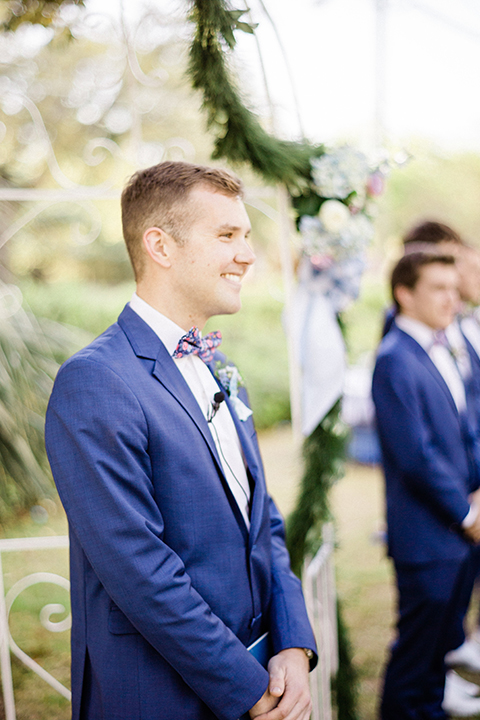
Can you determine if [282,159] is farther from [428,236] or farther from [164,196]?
[428,236]

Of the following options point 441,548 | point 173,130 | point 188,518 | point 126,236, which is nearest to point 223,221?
point 126,236

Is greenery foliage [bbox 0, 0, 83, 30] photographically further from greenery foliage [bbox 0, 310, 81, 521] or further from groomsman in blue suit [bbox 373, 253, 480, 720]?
groomsman in blue suit [bbox 373, 253, 480, 720]

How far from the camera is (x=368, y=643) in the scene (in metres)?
3.49

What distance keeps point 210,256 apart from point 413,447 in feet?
4.68

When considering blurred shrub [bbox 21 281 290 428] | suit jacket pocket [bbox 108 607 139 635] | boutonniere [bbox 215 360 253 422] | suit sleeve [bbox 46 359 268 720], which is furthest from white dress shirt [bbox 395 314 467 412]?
blurred shrub [bbox 21 281 290 428]

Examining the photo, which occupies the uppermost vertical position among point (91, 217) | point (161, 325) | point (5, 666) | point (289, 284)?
point (161, 325)

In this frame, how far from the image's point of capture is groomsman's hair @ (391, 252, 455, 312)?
269cm

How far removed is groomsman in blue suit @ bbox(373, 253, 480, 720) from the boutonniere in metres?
1.06

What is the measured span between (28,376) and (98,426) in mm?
2066

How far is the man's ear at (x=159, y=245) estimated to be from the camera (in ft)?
4.83

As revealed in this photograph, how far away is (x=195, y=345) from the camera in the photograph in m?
1.53

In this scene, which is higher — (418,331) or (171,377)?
(171,377)

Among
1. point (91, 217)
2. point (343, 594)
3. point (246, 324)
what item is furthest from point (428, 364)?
→ point (246, 324)

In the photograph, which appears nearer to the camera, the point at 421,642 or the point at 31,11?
the point at 31,11
